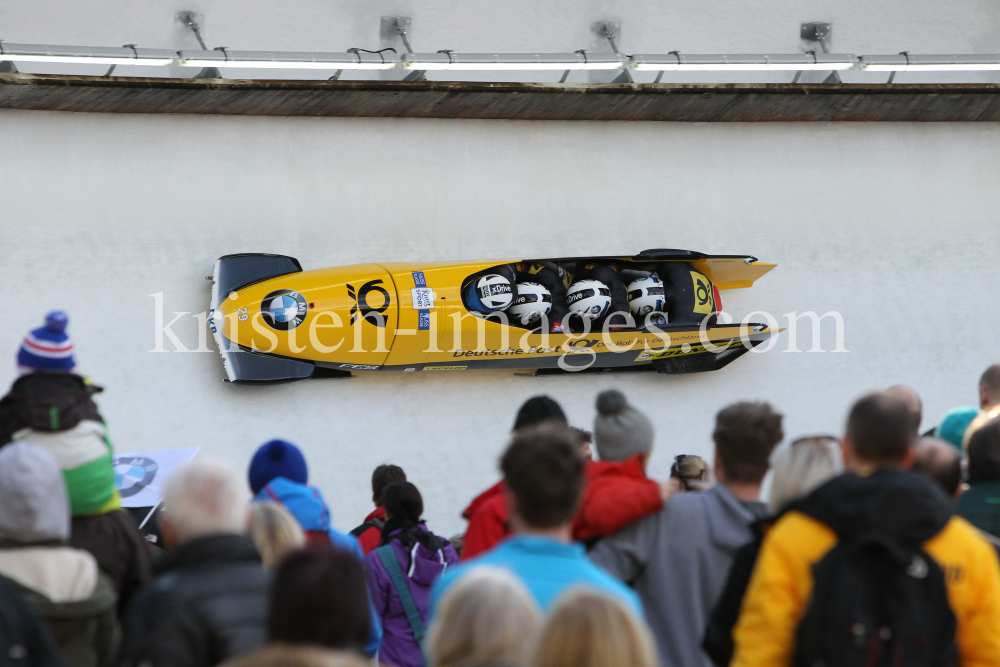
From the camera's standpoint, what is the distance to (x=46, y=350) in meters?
3.01

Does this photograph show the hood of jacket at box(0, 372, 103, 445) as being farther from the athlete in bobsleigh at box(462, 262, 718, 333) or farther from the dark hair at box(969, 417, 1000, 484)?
the athlete in bobsleigh at box(462, 262, 718, 333)

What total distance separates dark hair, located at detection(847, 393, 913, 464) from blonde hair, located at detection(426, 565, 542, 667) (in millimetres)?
943

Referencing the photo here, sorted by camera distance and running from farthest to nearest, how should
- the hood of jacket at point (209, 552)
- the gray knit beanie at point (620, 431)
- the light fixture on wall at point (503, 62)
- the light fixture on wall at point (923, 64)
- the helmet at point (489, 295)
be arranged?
the light fixture on wall at point (923, 64), the light fixture on wall at point (503, 62), the helmet at point (489, 295), the gray knit beanie at point (620, 431), the hood of jacket at point (209, 552)

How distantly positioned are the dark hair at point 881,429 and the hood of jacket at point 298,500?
1467 mm

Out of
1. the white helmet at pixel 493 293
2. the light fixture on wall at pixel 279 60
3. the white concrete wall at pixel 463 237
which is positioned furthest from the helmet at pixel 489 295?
the light fixture on wall at pixel 279 60

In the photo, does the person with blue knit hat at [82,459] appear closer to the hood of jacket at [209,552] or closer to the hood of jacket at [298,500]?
the hood of jacket at [298,500]

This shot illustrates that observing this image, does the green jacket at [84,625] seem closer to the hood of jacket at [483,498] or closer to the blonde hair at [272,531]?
the blonde hair at [272,531]

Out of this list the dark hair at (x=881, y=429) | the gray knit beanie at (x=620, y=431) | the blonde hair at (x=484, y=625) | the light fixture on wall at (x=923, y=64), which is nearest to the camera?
the blonde hair at (x=484, y=625)

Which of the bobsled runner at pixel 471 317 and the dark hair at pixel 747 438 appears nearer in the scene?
the dark hair at pixel 747 438

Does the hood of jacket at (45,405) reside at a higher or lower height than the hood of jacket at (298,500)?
higher

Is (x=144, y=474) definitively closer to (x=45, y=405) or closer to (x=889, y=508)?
(x=45, y=405)

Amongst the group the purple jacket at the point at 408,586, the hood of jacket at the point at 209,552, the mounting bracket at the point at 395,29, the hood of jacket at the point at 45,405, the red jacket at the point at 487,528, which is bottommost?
the purple jacket at the point at 408,586

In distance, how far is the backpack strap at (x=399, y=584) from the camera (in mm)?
3561

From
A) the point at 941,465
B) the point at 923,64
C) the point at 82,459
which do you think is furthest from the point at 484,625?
the point at 923,64
